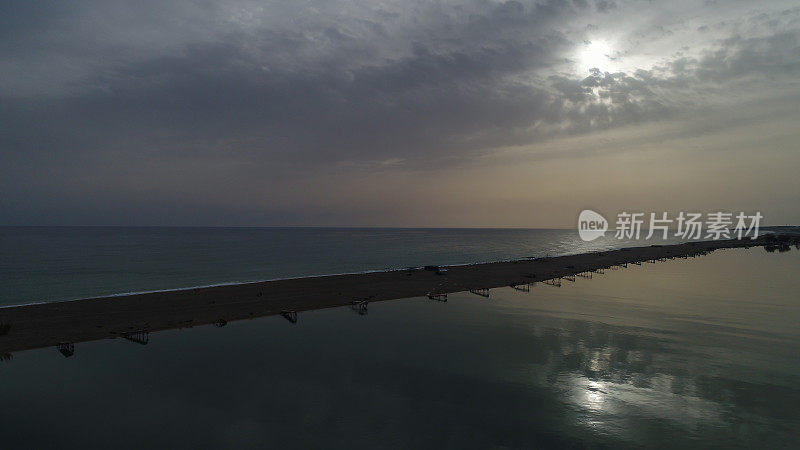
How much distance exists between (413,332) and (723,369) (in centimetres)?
2876

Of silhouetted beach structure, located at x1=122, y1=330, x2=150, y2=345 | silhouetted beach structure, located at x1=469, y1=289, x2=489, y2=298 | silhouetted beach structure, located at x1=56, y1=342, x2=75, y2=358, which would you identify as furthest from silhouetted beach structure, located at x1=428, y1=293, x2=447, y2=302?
silhouetted beach structure, located at x1=56, y1=342, x2=75, y2=358

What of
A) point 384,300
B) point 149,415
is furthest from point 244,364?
point 384,300

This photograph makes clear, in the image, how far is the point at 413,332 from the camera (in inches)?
1727

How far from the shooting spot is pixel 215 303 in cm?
5481

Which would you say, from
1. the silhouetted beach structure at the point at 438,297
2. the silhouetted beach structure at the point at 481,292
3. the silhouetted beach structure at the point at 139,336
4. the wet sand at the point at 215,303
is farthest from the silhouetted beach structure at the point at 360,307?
the silhouetted beach structure at the point at 139,336

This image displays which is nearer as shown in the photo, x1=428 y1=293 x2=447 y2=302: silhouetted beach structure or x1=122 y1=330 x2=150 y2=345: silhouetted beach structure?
x1=122 y1=330 x2=150 y2=345: silhouetted beach structure

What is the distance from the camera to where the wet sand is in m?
40.0

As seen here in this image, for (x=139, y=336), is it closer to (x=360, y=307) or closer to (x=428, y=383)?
(x=360, y=307)

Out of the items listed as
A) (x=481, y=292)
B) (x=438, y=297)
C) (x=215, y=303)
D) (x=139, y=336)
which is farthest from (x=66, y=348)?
(x=481, y=292)

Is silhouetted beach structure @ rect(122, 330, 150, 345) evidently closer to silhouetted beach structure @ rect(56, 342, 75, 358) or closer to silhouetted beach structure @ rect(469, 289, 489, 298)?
silhouetted beach structure @ rect(56, 342, 75, 358)

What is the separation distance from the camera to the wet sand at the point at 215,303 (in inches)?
1575

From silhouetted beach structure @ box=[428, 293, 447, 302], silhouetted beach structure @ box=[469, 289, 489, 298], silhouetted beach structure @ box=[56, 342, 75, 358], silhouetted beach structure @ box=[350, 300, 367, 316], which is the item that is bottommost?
silhouetted beach structure @ box=[56, 342, 75, 358]

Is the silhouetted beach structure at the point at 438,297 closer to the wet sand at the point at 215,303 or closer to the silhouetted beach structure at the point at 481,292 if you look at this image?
the wet sand at the point at 215,303

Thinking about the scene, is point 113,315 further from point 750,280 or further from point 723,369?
point 750,280
